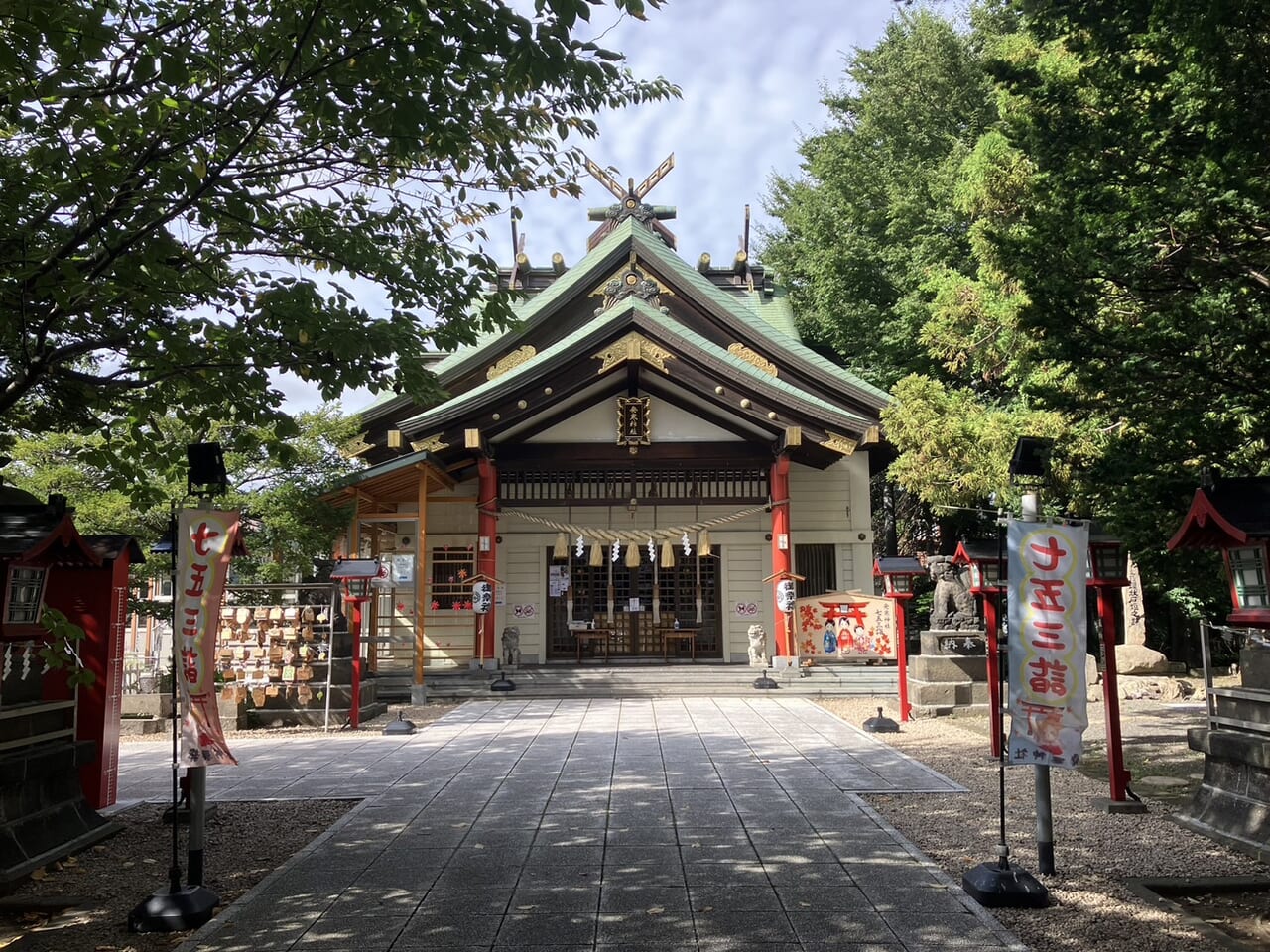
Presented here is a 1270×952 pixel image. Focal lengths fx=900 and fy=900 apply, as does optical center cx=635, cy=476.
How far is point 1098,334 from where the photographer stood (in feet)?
26.8

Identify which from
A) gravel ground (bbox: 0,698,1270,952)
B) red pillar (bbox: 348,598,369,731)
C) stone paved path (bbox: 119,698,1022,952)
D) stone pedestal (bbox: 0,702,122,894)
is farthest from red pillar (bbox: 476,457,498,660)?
stone pedestal (bbox: 0,702,122,894)

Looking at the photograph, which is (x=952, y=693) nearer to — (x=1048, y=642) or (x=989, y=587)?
(x=989, y=587)

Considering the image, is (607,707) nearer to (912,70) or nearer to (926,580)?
(926,580)

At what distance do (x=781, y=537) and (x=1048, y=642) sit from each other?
40.7 ft

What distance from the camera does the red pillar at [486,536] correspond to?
17.7 meters

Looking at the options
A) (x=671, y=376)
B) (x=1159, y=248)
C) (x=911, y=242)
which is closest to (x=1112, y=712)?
(x=1159, y=248)

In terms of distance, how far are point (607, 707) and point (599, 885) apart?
9316 millimetres

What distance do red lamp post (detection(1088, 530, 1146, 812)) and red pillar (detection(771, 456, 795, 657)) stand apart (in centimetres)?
1007

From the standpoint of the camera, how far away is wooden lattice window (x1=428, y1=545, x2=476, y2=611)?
63.9 feet

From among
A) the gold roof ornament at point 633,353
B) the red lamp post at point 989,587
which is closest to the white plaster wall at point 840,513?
the gold roof ornament at point 633,353

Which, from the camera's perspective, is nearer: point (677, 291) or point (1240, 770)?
point (1240, 770)

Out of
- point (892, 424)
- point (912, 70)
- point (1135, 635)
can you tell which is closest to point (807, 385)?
point (892, 424)

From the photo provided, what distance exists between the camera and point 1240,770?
256 inches

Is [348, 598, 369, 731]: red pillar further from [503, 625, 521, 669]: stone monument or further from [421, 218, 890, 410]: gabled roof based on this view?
[421, 218, 890, 410]: gabled roof
